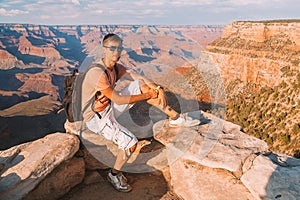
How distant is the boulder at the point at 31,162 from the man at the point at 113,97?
606mm

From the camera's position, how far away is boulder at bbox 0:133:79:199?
3.94 meters

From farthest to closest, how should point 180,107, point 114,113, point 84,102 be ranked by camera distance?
point 180,107, point 114,113, point 84,102

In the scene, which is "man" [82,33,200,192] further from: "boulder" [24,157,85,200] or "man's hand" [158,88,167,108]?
"boulder" [24,157,85,200]

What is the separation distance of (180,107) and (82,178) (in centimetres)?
250

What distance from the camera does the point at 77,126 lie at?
5125 millimetres

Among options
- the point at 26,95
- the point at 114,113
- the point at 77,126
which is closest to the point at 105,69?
Answer: the point at 114,113

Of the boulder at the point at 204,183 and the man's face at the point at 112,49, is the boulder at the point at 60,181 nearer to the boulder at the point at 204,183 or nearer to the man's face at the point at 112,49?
the boulder at the point at 204,183

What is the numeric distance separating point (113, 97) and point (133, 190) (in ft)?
5.85

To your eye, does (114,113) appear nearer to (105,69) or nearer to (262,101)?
(105,69)

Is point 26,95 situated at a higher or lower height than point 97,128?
lower

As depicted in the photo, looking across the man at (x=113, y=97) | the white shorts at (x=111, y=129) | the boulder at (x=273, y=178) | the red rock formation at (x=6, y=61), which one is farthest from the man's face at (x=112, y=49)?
the red rock formation at (x=6, y=61)

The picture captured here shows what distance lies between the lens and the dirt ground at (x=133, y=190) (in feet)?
15.3

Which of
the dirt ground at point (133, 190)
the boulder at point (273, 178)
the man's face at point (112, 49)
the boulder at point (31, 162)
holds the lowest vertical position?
the dirt ground at point (133, 190)

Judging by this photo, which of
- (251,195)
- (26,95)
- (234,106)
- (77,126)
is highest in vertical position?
(77,126)
